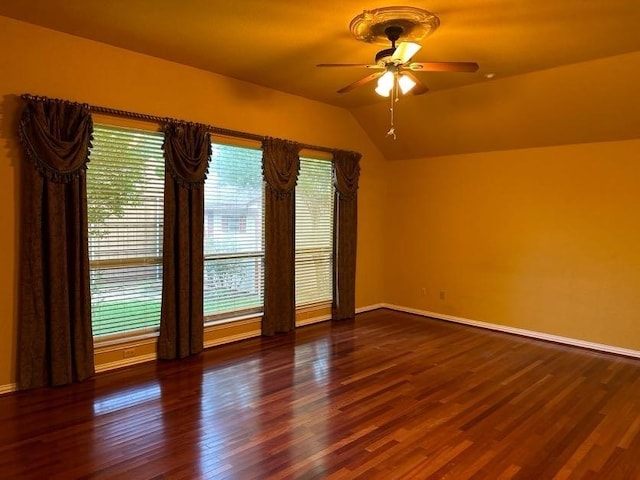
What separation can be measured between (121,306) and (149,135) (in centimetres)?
158

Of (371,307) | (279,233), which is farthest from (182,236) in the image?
(371,307)

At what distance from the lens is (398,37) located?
323cm

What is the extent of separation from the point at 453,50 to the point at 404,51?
1.03 metres

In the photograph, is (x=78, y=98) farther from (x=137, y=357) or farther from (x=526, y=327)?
(x=526, y=327)

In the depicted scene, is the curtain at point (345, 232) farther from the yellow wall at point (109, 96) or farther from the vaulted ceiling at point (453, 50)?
the vaulted ceiling at point (453, 50)

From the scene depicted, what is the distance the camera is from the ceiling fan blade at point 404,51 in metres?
2.79

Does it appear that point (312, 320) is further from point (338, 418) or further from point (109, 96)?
point (109, 96)

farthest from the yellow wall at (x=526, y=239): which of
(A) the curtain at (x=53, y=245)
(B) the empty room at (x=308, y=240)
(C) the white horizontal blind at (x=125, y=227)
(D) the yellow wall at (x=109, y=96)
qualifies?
(A) the curtain at (x=53, y=245)

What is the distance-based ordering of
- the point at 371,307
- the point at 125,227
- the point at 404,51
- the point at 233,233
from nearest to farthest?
the point at 404,51 < the point at 125,227 < the point at 233,233 < the point at 371,307

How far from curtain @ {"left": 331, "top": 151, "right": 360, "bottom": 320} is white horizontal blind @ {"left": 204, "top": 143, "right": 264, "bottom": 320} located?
1.18m

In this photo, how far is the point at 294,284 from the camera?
528 cm

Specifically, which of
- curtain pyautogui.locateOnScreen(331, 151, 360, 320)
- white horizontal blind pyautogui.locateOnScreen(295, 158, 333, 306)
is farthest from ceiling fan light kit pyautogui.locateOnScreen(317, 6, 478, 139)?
curtain pyautogui.locateOnScreen(331, 151, 360, 320)

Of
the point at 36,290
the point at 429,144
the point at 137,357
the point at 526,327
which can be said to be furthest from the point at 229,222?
the point at 526,327

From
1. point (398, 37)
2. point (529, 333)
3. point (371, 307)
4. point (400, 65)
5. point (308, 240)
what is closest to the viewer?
point (400, 65)
